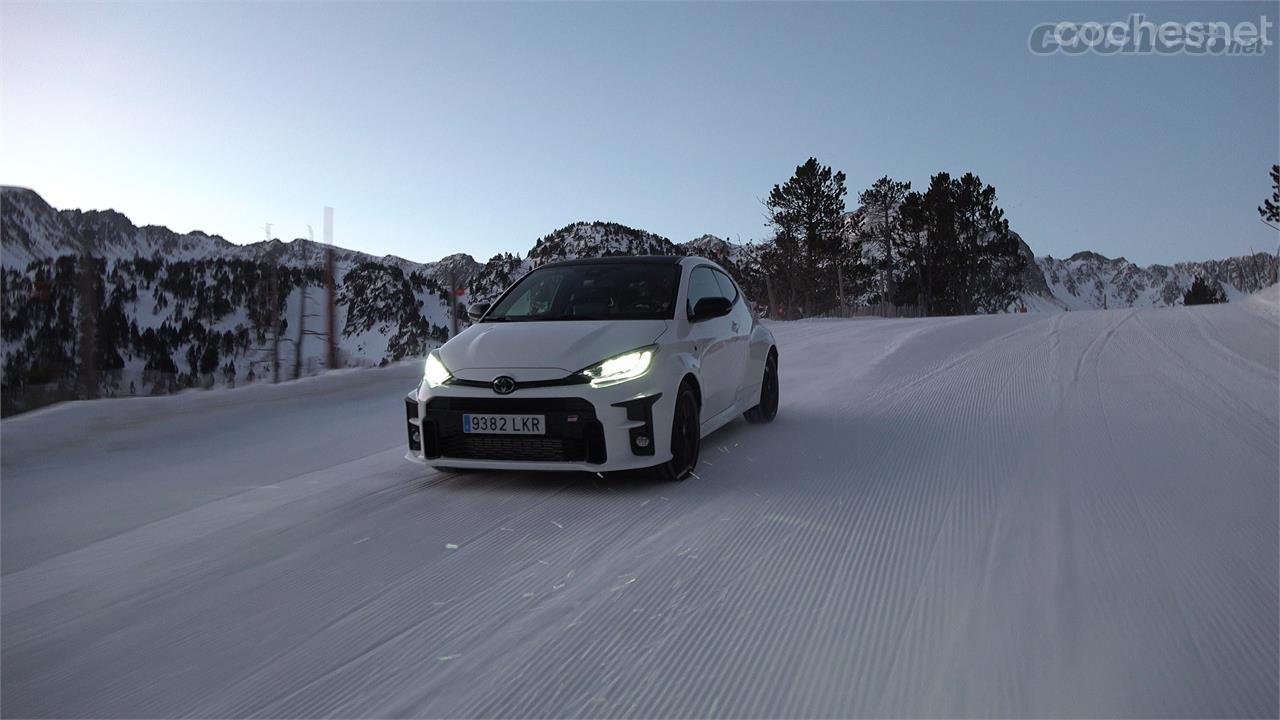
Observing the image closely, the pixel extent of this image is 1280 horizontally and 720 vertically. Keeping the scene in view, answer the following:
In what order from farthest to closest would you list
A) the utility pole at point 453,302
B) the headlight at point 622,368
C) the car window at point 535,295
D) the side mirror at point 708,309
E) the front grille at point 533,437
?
the utility pole at point 453,302
the car window at point 535,295
the side mirror at point 708,309
the headlight at point 622,368
the front grille at point 533,437

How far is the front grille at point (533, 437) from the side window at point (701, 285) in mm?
1527

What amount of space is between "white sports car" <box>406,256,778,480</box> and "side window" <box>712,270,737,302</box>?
3.46 ft

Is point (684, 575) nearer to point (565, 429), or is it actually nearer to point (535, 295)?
point (565, 429)

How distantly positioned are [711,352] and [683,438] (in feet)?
3.25

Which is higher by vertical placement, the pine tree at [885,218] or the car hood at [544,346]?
the pine tree at [885,218]

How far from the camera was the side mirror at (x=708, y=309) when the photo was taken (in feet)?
19.7

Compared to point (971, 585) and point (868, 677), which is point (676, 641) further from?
point (971, 585)

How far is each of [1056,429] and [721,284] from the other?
9.43ft

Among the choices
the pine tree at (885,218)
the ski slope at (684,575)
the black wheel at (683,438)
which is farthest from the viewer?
the pine tree at (885,218)

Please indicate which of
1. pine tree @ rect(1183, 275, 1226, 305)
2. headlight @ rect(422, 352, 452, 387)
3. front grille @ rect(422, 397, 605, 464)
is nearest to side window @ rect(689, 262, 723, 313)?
front grille @ rect(422, 397, 605, 464)

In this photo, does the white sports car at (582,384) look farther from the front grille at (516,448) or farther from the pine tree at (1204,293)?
the pine tree at (1204,293)

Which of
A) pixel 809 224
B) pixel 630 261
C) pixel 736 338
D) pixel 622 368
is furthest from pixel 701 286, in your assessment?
pixel 809 224

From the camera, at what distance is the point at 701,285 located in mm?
6918

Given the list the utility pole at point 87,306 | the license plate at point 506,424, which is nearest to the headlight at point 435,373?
the license plate at point 506,424
